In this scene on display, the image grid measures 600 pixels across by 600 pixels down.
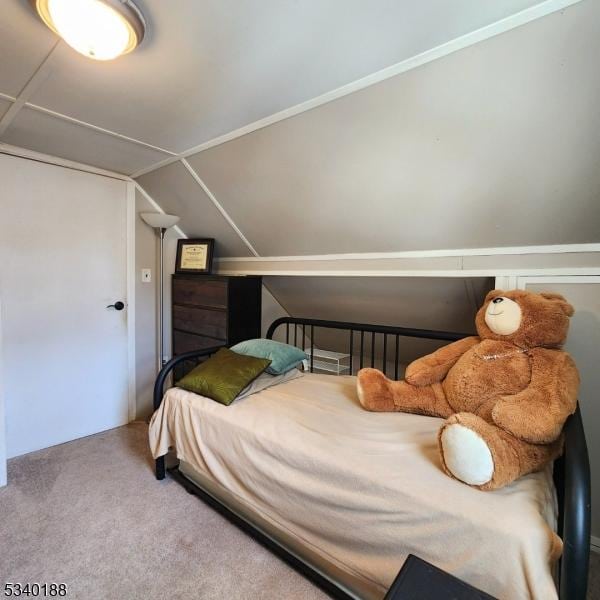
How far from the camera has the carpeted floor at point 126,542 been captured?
52.9 inches

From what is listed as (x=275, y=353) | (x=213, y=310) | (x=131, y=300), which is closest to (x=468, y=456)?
(x=275, y=353)

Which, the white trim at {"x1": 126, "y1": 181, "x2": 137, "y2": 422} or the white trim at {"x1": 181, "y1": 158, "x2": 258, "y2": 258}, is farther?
the white trim at {"x1": 126, "y1": 181, "x2": 137, "y2": 422}

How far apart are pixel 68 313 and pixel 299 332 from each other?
187 centimetres

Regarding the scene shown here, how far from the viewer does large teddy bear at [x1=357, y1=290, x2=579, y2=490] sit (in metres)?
1.03

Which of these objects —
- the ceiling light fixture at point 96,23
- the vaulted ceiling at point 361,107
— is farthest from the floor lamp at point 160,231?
the ceiling light fixture at point 96,23

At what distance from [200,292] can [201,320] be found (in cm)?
23

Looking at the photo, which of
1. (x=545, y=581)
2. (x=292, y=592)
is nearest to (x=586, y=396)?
(x=545, y=581)

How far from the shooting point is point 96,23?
1060mm

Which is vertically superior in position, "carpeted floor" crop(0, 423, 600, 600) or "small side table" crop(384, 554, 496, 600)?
"small side table" crop(384, 554, 496, 600)

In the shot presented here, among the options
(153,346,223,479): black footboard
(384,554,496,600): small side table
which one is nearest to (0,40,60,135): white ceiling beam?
(153,346,223,479): black footboard

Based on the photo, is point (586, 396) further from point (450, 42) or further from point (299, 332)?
point (299, 332)

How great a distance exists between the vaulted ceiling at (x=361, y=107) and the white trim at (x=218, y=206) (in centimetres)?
13

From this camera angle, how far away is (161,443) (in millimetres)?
1919

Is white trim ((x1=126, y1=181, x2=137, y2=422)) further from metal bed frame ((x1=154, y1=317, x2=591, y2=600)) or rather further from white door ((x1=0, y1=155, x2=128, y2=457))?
metal bed frame ((x1=154, y1=317, x2=591, y2=600))
